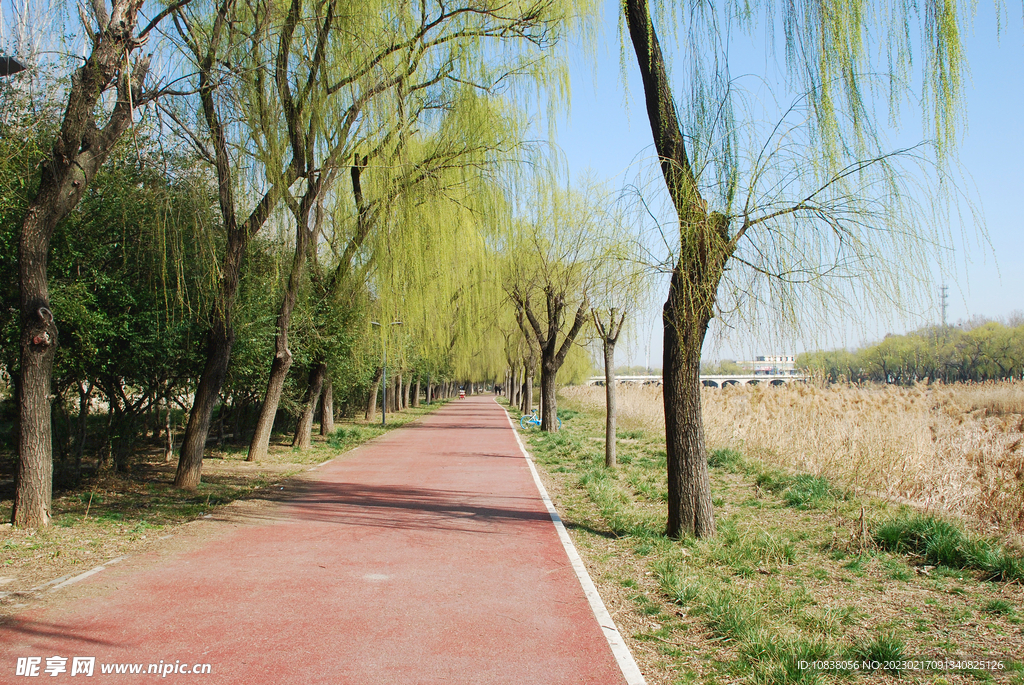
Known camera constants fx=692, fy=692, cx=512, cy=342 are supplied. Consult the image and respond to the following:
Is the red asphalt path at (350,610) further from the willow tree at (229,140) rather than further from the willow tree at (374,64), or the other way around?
the willow tree at (374,64)

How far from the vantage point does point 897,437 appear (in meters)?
10.6

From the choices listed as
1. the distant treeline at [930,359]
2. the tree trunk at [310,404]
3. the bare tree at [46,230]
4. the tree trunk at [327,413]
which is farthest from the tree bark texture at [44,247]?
the tree trunk at [327,413]

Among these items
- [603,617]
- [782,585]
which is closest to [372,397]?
[782,585]

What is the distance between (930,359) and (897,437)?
5087mm

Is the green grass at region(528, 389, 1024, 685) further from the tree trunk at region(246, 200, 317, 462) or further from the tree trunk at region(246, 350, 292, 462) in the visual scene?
the tree trunk at region(246, 350, 292, 462)

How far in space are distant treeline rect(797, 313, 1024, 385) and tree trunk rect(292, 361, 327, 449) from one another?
1199 centimetres

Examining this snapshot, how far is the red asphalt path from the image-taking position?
13.5 ft

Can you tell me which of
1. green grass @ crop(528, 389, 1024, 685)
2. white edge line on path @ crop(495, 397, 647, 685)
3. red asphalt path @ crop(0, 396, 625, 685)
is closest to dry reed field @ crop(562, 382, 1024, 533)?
green grass @ crop(528, 389, 1024, 685)

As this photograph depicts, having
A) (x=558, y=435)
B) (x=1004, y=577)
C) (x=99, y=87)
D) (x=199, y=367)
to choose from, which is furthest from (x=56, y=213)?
(x=558, y=435)

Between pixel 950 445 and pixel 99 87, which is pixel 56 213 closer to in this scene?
pixel 99 87

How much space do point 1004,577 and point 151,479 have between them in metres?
12.7

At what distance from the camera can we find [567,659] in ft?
14.0

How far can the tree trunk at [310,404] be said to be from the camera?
1822cm

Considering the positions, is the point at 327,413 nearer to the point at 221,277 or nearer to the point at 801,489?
the point at 221,277
